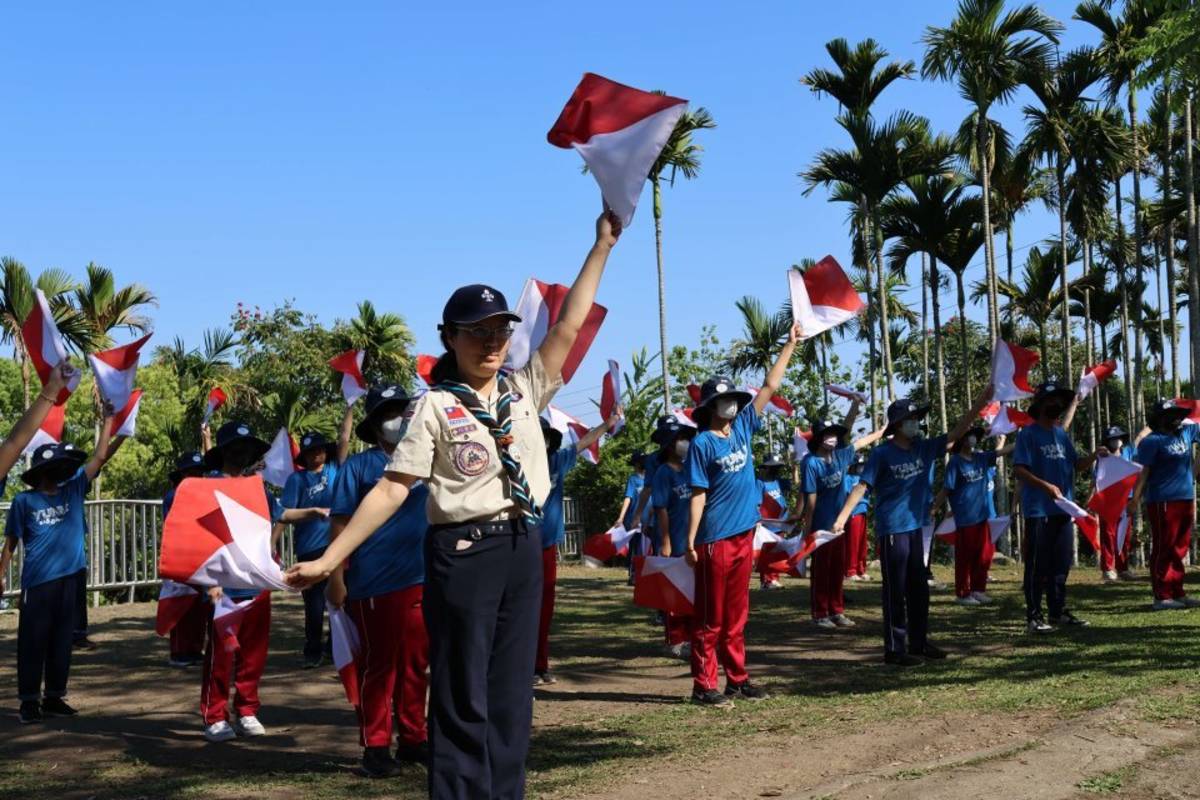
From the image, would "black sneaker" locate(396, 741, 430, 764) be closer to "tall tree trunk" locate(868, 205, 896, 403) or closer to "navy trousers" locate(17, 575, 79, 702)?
"navy trousers" locate(17, 575, 79, 702)

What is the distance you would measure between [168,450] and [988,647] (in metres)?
30.9

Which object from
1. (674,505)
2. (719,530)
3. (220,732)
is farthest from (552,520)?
(220,732)

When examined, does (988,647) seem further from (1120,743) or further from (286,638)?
(286,638)

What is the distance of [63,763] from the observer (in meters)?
7.72

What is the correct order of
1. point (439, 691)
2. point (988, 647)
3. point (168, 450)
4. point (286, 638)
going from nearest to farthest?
point (439, 691) < point (988, 647) < point (286, 638) < point (168, 450)

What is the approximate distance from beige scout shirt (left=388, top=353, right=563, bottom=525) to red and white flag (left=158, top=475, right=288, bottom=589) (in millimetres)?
806

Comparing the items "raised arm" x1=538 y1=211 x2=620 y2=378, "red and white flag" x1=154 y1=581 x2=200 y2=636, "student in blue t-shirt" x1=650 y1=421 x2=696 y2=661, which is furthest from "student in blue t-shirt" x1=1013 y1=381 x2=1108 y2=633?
"raised arm" x1=538 y1=211 x2=620 y2=378

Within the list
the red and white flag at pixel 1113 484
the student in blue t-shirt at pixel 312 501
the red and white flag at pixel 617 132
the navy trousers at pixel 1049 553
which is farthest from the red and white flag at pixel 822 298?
the red and white flag at pixel 1113 484

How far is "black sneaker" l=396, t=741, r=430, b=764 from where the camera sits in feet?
23.1

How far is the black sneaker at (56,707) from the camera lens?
30.6 ft

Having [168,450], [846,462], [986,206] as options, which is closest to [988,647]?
[846,462]

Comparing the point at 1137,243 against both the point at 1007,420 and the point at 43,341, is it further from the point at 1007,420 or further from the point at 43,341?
the point at 43,341

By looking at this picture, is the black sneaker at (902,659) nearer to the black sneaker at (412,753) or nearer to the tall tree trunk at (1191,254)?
the black sneaker at (412,753)

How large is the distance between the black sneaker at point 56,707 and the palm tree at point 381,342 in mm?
24171
